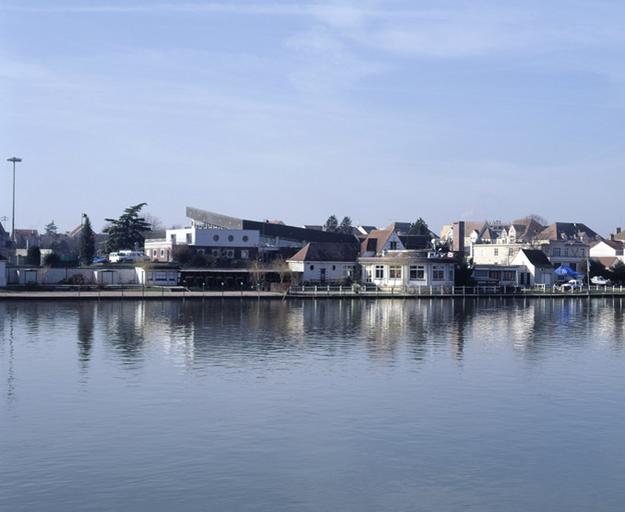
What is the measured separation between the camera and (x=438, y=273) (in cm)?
7938

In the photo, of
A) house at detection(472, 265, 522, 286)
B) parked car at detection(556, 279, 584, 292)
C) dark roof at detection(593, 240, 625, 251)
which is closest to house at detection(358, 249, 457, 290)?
house at detection(472, 265, 522, 286)

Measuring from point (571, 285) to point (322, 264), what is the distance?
25.4 m

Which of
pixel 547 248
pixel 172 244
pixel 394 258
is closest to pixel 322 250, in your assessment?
pixel 394 258

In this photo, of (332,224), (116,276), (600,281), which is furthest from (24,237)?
(600,281)

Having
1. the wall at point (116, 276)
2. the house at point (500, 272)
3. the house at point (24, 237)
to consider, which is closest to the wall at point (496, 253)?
the house at point (500, 272)

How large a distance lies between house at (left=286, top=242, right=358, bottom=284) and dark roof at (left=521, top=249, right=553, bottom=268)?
19.2 meters

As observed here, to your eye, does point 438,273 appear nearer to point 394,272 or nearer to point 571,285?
point 394,272

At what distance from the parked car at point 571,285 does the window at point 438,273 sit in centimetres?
1291

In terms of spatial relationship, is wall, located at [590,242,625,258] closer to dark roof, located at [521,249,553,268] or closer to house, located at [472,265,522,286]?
dark roof, located at [521,249,553,268]

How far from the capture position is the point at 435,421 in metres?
22.2

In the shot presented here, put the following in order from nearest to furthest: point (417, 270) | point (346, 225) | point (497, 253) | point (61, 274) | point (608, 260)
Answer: point (61, 274), point (417, 270), point (497, 253), point (608, 260), point (346, 225)

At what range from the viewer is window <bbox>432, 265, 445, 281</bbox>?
79.1 m

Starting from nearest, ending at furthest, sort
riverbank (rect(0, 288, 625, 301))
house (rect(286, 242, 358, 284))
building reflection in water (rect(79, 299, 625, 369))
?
building reflection in water (rect(79, 299, 625, 369)) → riverbank (rect(0, 288, 625, 301)) → house (rect(286, 242, 358, 284))

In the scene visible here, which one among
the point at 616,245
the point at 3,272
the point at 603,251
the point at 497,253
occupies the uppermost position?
the point at 616,245
